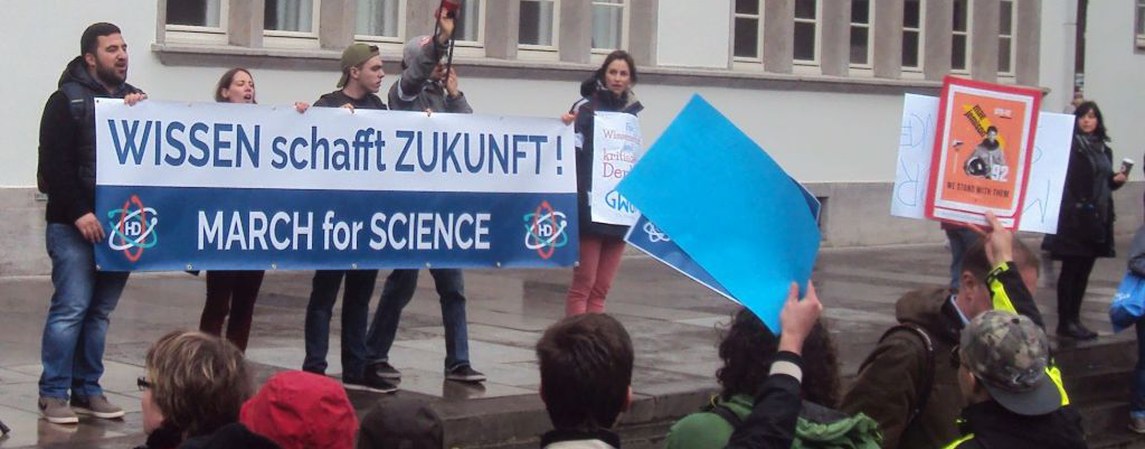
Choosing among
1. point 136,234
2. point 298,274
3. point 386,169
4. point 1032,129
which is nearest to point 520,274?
point 298,274

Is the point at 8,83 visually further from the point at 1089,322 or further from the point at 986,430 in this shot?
the point at 986,430

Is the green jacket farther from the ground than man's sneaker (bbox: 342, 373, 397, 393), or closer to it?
farther from the ground

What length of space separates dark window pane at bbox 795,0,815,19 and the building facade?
0.09ft

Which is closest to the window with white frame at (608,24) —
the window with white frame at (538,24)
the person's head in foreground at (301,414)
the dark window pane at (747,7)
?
the window with white frame at (538,24)

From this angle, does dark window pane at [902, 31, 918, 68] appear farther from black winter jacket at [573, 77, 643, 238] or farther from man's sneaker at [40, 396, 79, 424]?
man's sneaker at [40, 396, 79, 424]

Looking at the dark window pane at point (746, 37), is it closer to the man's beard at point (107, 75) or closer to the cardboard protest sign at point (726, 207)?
the man's beard at point (107, 75)

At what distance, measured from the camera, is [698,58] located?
767 inches

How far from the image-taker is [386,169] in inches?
348

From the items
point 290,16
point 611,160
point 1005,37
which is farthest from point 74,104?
point 1005,37

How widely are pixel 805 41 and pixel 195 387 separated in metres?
17.6

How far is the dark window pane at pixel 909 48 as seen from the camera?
22281mm

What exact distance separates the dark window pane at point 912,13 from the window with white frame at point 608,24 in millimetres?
4772

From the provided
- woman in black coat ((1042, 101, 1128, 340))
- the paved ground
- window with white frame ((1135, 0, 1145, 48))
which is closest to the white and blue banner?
the paved ground

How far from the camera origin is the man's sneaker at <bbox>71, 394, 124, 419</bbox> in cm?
784
